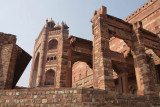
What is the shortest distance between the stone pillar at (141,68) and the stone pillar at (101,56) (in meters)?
2.30

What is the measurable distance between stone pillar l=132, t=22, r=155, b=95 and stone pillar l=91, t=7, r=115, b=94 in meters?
2.30

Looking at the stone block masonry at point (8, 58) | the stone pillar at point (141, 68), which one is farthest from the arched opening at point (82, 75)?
the stone block masonry at point (8, 58)

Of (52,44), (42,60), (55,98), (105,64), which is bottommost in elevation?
(55,98)

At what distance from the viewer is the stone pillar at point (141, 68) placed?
9234 mm

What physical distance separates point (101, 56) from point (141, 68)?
2.96 meters

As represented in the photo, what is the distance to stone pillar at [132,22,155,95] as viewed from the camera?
30.3 feet

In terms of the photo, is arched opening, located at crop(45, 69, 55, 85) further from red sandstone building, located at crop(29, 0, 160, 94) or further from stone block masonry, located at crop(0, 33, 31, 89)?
stone block masonry, located at crop(0, 33, 31, 89)

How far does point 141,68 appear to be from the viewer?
995 cm

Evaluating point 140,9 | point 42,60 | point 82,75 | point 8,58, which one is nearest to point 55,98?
point 8,58

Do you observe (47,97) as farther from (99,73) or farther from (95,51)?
(95,51)

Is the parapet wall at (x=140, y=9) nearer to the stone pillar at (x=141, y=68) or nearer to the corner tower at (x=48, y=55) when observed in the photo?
the stone pillar at (x=141, y=68)

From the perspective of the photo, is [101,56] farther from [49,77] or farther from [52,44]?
[52,44]

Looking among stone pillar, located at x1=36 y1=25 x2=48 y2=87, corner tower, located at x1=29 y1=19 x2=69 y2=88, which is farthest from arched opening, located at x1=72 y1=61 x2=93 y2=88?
stone pillar, located at x1=36 y1=25 x2=48 y2=87

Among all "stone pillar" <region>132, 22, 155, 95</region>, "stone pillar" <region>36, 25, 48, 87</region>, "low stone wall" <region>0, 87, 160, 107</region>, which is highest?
"stone pillar" <region>36, 25, 48, 87</region>
